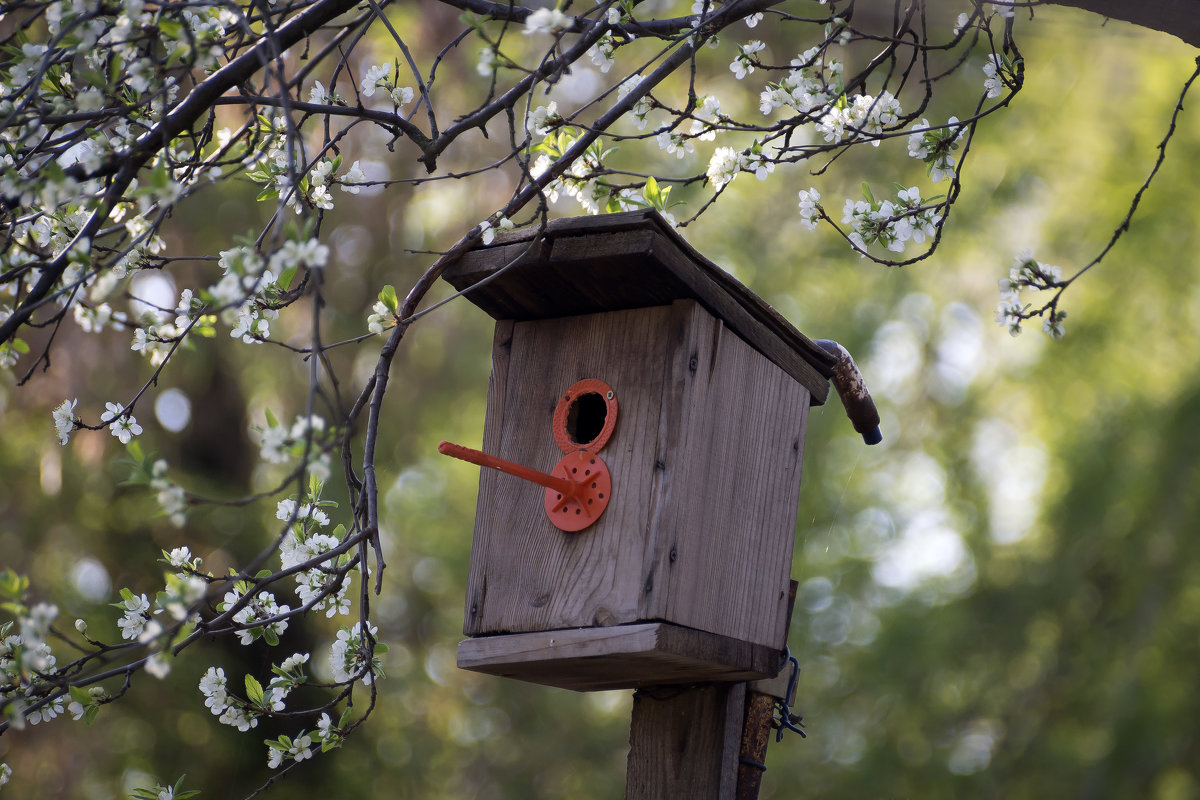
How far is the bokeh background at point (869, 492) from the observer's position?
6.30 meters

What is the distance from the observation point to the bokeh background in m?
6.30

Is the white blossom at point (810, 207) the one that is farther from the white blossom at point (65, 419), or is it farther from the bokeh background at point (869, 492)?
the bokeh background at point (869, 492)

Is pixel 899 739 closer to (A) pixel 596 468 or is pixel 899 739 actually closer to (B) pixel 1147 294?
(B) pixel 1147 294

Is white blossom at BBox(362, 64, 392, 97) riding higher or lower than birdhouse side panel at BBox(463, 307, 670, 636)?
higher

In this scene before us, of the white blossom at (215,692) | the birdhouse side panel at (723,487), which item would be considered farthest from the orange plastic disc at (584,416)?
the white blossom at (215,692)

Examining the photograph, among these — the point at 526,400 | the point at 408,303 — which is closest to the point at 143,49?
the point at 408,303

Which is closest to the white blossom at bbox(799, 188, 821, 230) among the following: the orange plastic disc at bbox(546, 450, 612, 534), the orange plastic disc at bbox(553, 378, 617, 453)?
the orange plastic disc at bbox(553, 378, 617, 453)

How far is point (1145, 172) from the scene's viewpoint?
279 inches

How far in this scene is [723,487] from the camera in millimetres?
2238

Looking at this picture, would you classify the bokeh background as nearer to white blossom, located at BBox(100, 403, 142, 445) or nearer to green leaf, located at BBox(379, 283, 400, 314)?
white blossom, located at BBox(100, 403, 142, 445)

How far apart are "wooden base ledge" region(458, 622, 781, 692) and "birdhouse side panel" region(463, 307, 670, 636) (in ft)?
0.15

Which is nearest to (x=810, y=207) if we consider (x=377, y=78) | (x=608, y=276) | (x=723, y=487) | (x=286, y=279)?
(x=608, y=276)

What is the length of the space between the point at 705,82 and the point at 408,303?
552 cm

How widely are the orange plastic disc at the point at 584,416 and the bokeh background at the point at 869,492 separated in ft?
14.0
